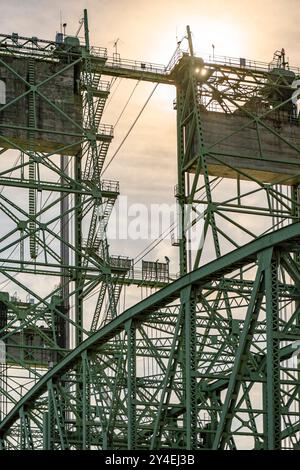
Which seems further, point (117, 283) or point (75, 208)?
point (117, 283)

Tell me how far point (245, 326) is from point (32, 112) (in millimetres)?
32078

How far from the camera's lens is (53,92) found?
61.7 meters

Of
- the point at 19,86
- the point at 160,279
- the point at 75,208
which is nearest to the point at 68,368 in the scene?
the point at 75,208

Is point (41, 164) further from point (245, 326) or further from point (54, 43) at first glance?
point (245, 326)

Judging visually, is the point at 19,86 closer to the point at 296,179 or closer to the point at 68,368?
the point at 296,179

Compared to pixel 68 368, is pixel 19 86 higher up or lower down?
higher up

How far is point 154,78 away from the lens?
62.9m

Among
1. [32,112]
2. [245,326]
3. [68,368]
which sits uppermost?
[32,112]

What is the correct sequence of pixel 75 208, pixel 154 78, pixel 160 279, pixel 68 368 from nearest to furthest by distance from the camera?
pixel 68 368
pixel 75 208
pixel 154 78
pixel 160 279

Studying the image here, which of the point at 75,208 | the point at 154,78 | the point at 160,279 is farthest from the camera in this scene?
the point at 160,279

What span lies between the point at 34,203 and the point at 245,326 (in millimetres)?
31516

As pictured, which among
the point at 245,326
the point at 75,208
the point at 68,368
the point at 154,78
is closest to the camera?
the point at 245,326

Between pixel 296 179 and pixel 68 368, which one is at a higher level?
pixel 296 179

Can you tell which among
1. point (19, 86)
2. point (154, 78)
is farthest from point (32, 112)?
point (154, 78)
